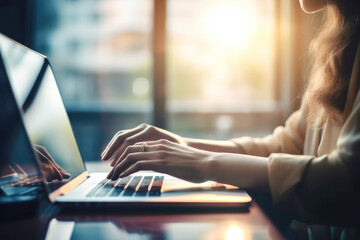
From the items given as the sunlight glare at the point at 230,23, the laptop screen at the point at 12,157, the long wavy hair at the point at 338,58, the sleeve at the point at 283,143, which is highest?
the sunlight glare at the point at 230,23

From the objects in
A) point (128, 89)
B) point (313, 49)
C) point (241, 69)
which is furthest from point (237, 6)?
point (313, 49)

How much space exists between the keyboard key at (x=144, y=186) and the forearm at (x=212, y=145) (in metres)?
0.23

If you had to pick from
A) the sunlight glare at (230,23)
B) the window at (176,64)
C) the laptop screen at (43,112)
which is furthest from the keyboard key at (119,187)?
the sunlight glare at (230,23)

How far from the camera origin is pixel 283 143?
96cm

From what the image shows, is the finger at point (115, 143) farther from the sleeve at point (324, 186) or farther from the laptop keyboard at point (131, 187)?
the sleeve at point (324, 186)

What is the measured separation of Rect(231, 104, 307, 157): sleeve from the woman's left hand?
0.42 metres

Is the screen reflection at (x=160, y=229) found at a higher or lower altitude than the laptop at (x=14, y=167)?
lower

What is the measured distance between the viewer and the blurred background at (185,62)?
2.38m

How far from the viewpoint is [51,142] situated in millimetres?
595

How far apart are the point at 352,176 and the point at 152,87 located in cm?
178

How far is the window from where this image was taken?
2.48 m

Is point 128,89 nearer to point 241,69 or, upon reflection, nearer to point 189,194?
point 241,69

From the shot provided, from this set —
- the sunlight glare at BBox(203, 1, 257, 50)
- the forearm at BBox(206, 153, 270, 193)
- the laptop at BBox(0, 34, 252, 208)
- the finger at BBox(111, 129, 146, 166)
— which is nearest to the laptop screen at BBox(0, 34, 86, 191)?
the laptop at BBox(0, 34, 252, 208)

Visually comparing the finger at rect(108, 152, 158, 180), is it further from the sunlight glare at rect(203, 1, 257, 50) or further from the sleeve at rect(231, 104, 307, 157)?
the sunlight glare at rect(203, 1, 257, 50)
